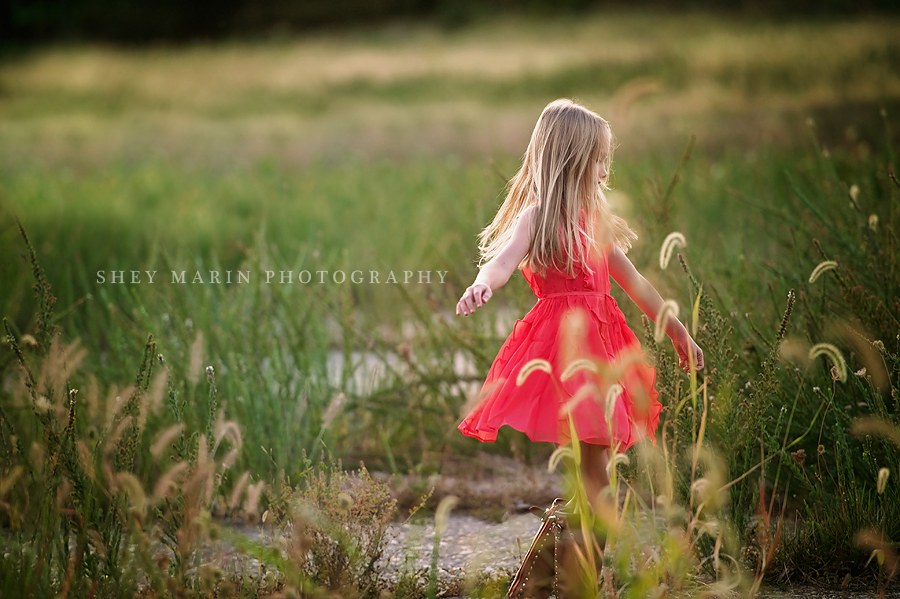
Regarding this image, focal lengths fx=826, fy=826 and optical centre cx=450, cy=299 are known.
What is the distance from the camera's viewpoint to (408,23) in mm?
27203

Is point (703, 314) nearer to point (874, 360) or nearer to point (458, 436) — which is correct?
point (874, 360)

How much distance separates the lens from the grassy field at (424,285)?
2.12m

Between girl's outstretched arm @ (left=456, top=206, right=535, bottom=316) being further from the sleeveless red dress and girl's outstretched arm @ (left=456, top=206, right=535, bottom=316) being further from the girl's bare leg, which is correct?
the girl's bare leg

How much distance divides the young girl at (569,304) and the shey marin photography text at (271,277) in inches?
45.0

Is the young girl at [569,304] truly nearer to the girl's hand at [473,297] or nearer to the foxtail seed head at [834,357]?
the girl's hand at [473,297]

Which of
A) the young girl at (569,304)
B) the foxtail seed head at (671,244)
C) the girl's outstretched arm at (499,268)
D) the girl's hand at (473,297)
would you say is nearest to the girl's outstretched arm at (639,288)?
the young girl at (569,304)

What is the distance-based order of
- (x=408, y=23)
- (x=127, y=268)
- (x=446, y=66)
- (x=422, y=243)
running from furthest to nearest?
(x=408, y=23), (x=446, y=66), (x=422, y=243), (x=127, y=268)

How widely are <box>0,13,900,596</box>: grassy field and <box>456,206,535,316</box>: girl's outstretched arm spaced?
0.24 meters

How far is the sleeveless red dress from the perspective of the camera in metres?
1.91

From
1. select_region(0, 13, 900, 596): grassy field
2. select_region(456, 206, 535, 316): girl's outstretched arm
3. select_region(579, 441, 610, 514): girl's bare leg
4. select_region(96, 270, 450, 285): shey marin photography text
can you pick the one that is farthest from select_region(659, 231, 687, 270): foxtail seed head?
select_region(96, 270, 450, 285): shey marin photography text

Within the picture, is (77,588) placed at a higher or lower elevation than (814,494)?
lower

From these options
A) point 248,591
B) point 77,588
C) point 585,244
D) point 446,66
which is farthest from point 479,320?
point 446,66

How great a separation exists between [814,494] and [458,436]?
5.42 ft

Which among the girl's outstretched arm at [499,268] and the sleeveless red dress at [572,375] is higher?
the girl's outstretched arm at [499,268]
